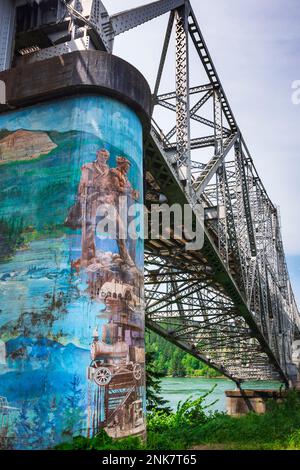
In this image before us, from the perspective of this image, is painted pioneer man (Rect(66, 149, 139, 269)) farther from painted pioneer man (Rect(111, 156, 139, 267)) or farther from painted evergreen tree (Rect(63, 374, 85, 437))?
painted evergreen tree (Rect(63, 374, 85, 437))

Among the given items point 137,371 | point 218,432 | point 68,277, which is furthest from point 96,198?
point 218,432

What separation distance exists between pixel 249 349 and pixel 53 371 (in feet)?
113

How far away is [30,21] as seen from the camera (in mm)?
12523

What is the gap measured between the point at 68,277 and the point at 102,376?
2.03 m

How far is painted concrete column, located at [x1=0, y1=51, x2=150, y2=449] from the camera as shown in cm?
→ 780

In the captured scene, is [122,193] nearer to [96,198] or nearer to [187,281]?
[96,198]

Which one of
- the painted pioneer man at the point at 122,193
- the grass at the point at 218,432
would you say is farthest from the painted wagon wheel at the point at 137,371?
the painted pioneer man at the point at 122,193

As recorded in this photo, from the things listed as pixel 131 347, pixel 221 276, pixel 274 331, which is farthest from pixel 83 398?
pixel 274 331

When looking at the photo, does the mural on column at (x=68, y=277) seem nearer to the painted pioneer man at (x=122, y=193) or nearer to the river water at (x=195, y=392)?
the painted pioneer man at (x=122, y=193)

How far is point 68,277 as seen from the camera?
8.35 metres

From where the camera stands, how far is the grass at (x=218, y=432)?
11.3 metres

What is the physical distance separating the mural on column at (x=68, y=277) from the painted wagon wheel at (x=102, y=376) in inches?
0.7

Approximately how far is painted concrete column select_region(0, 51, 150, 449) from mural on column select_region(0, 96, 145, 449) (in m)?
0.02
